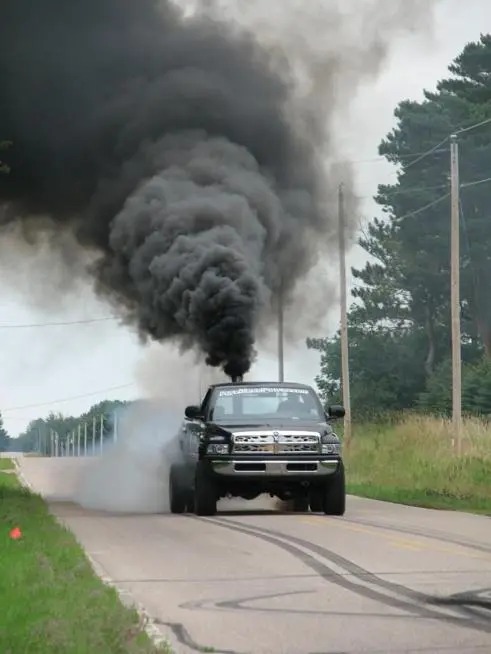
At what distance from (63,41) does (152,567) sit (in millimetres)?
22203

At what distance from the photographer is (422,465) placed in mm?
32594

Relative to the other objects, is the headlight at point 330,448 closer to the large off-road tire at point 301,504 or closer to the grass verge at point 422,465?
the large off-road tire at point 301,504

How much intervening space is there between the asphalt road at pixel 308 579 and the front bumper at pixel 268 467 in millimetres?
651

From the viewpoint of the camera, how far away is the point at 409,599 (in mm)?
10211

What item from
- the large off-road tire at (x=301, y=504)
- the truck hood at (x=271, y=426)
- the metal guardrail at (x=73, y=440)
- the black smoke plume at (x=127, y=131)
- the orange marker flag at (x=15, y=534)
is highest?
the black smoke plume at (x=127, y=131)

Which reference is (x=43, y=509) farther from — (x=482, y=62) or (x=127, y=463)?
(x=482, y=62)

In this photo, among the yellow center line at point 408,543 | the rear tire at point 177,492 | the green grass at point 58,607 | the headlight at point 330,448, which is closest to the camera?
the green grass at point 58,607

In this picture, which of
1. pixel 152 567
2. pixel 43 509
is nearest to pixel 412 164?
pixel 43 509

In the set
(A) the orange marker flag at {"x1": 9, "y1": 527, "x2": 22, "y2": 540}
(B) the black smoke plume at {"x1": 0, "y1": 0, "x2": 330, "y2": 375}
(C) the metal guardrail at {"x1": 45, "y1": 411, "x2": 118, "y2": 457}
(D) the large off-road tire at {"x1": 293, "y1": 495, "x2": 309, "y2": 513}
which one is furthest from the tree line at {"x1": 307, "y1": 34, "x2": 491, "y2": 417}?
(C) the metal guardrail at {"x1": 45, "y1": 411, "x2": 118, "y2": 457}

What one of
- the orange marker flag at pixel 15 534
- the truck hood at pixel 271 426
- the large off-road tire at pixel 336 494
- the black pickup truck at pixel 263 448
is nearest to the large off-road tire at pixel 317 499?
the black pickup truck at pixel 263 448

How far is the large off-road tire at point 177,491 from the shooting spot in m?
22.0

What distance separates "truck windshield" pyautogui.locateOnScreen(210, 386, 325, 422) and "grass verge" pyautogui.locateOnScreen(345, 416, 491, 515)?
3344mm

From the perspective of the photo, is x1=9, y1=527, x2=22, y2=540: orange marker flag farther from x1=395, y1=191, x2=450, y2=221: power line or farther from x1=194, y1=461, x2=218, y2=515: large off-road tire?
x1=395, y1=191, x2=450, y2=221: power line

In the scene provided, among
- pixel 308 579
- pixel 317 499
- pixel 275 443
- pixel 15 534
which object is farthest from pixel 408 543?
pixel 317 499
